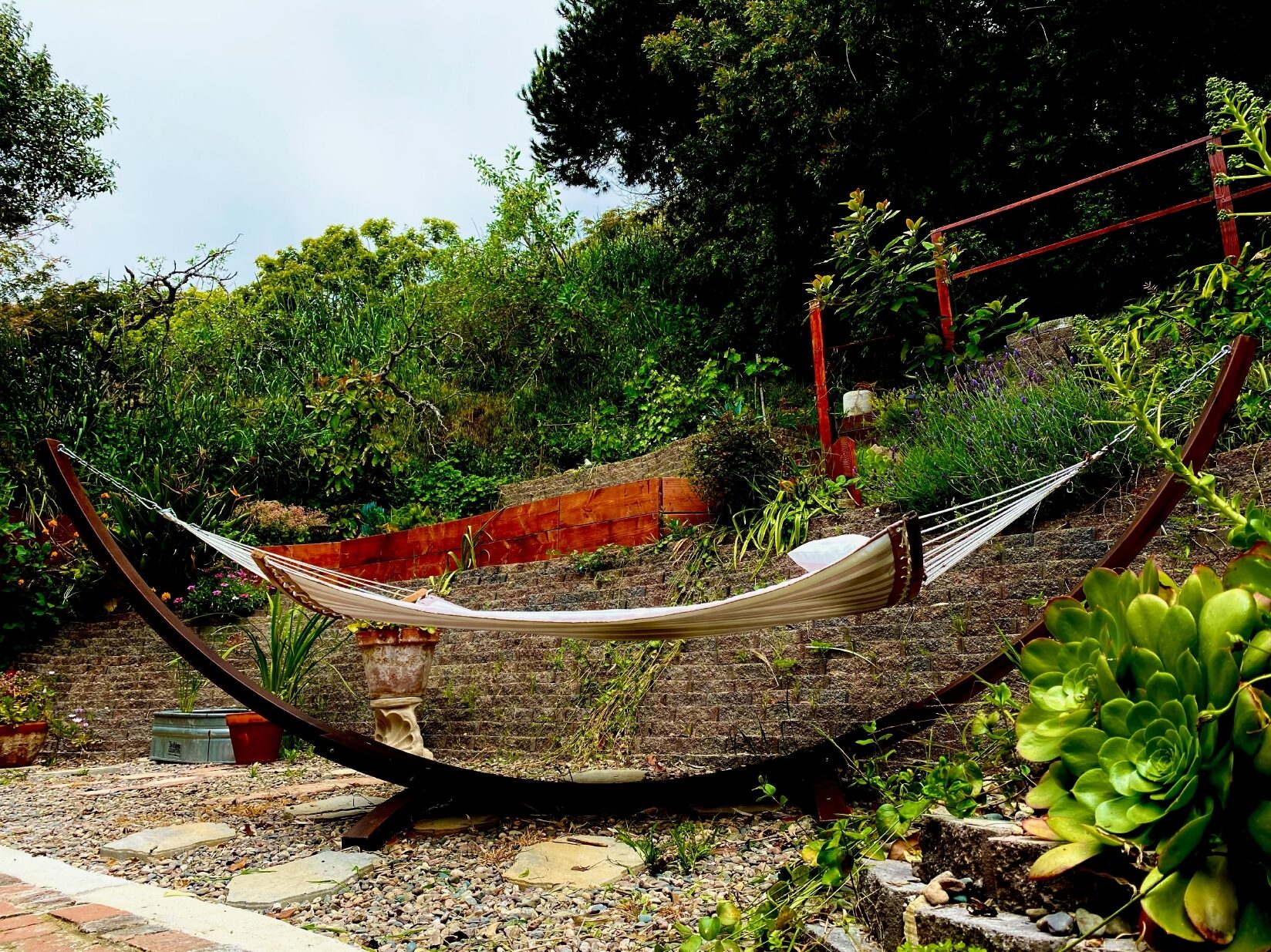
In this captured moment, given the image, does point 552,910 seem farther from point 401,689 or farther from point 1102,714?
point 401,689

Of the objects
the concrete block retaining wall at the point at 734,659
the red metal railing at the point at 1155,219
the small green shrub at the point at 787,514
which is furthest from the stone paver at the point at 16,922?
the red metal railing at the point at 1155,219

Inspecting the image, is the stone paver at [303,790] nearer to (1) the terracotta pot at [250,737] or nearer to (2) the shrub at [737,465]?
(1) the terracotta pot at [250,737]

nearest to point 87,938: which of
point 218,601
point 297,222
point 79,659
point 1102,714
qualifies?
point 1102,714

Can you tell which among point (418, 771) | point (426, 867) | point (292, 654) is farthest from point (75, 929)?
point (292, 654)

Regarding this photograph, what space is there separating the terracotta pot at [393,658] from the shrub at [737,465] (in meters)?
1.53

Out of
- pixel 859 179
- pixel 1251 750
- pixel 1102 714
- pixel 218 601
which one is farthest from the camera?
pixel 859 179

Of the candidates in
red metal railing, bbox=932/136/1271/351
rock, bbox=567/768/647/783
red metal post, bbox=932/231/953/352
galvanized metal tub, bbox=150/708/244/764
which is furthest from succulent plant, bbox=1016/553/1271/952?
galvanized metal tub, bbox=150/708/244/764

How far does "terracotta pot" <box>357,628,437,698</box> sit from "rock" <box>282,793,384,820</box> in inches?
21.7

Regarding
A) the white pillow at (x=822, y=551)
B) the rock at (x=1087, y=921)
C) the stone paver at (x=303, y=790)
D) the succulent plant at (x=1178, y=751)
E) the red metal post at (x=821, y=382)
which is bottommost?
the stone paver at (x=303, y=790)

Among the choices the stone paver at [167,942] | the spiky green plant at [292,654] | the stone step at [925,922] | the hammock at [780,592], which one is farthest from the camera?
the spiky green plant at [292,654]

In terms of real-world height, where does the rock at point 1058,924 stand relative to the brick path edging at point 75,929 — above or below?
above

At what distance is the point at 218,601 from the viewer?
5953 mm

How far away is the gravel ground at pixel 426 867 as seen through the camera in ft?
6.42

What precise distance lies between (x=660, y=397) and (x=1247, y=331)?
422cm
